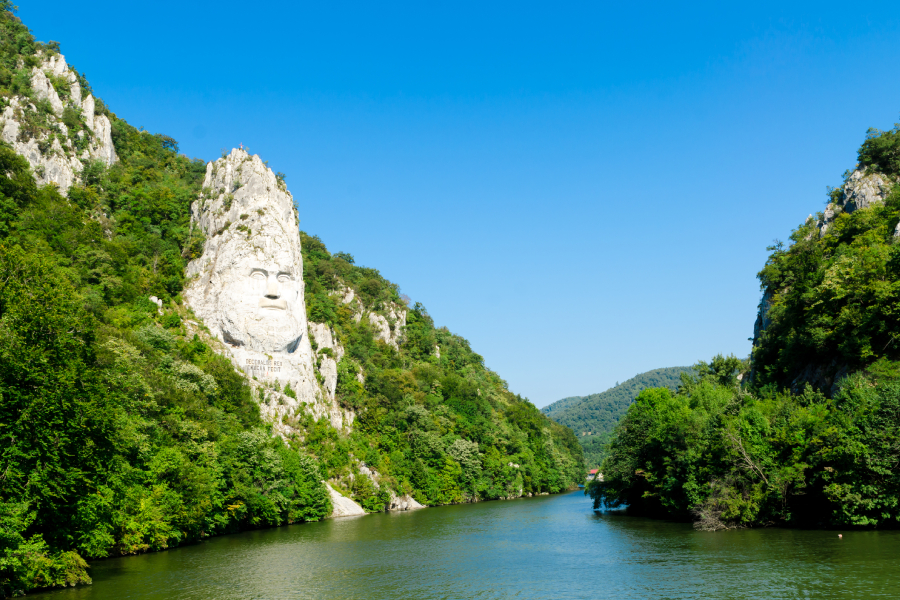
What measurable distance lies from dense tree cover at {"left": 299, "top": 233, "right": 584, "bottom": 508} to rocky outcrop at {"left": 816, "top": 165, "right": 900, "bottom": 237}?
54954mm

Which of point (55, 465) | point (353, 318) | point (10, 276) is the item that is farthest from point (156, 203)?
point (55, 465)

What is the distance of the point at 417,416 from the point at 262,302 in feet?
98.3

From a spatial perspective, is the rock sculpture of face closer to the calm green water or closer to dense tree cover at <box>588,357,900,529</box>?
the calm green water

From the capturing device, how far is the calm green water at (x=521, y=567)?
85.7 ft

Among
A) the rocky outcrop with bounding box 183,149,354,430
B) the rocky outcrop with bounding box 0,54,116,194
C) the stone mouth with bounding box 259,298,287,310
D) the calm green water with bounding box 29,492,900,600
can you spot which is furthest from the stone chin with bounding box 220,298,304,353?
the calm green water with bounding box 29,492,900,600

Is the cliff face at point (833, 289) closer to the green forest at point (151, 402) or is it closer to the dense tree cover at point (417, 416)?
the dense tree cover at point (417, 416)

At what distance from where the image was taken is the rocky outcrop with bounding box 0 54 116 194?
75.5m

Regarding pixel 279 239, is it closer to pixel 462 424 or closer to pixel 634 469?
pixel 462 424

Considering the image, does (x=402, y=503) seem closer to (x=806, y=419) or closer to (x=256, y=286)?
(x=256, y=286)

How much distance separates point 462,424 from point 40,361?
81.5 meters

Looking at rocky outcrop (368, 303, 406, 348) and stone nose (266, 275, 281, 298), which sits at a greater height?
rocky outcrop (368, 303, 406, 348)

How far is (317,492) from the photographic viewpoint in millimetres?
62062

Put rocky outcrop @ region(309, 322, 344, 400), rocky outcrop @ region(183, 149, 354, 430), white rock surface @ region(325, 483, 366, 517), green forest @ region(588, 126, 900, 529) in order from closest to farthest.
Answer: green forest @ region(588, 126, 900, 529)
white rock surface @ region(325, 483, 366, 517)
rocky outcrop @ region(183, 149, 354, 430)
rocky outcrop @ region(309, 322, 344, 400)

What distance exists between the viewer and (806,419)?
42.0m
